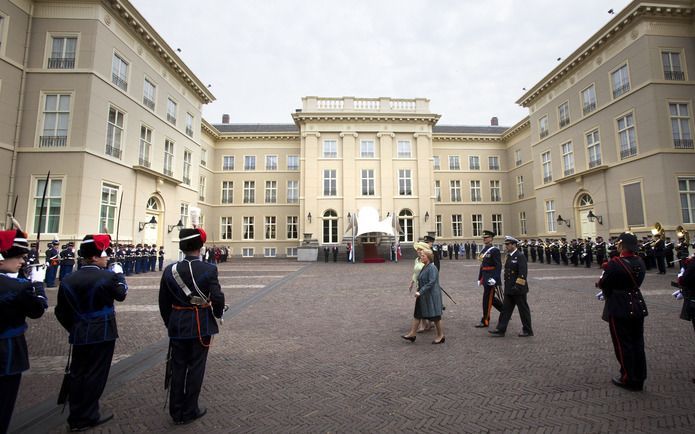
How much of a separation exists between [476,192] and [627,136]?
1949 centimetres

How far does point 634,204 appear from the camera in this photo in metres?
19.4

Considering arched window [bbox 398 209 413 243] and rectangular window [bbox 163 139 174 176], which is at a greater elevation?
rectangular window [bbox 163 139 174 176]

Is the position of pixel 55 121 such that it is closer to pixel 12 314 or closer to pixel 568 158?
pixel 12 314

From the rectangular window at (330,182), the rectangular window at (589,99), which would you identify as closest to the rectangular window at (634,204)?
the rectangular window at (589,99)

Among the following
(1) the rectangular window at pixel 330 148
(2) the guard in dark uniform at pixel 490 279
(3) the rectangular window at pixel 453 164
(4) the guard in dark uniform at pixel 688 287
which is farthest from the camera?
(3) the rectangular window at pixel 453 164

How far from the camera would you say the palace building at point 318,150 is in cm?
1602

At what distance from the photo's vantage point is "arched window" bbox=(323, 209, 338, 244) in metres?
32.0

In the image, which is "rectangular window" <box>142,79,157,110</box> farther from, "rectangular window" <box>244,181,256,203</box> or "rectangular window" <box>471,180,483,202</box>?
"rectangular window" <box>471,180,483,202</box>

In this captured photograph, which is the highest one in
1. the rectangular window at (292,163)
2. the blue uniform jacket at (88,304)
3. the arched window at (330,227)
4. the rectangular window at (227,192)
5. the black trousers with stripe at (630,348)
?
the rectangular window at (292,163)

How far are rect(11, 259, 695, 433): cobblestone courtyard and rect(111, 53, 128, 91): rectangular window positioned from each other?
51.5 ft

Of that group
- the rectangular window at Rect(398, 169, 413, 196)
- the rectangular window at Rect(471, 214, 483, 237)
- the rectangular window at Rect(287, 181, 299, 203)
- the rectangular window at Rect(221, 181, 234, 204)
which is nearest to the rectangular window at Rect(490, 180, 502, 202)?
the rectangular window at Rect(471, 214, 483, 237)

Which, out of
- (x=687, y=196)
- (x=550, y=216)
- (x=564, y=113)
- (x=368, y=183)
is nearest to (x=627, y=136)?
(x=687, y=196)

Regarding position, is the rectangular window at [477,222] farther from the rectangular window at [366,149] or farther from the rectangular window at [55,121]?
the rectangular window at [55,121]

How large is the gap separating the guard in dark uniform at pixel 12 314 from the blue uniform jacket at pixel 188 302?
3.39 ft
